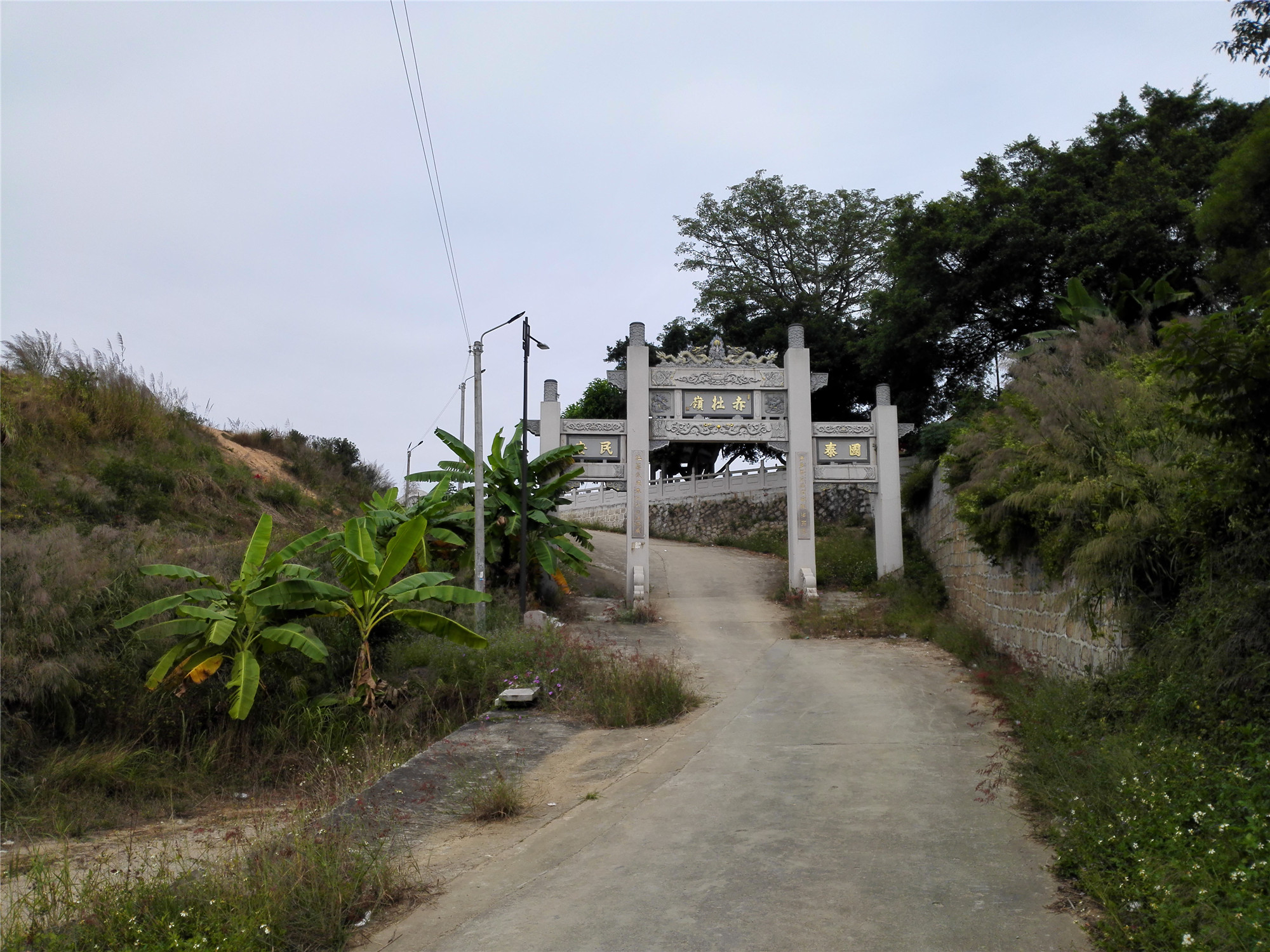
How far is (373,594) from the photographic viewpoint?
1108 centimetres

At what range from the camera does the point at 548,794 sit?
290 inches

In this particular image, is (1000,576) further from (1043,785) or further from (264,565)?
(264,565)

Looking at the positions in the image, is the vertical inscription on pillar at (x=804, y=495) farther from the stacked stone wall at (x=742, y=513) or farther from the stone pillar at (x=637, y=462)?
the stacked stone wall at (x=742, y=513)

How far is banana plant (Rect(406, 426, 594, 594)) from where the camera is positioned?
680 inches

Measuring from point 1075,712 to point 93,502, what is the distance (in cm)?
1677

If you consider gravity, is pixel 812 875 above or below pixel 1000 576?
below

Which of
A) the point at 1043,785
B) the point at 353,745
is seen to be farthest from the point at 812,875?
the point at 353,745

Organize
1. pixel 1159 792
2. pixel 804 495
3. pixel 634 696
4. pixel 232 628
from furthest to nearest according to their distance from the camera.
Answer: pixel 804 495 → pixel 232 628 → pixel 634 696 → pixel 1159 792

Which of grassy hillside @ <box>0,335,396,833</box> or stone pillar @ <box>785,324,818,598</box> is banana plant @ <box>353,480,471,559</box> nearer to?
grassy hillside @ <box>0,335,396,833</box>

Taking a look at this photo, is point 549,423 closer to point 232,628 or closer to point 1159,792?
point 232,628

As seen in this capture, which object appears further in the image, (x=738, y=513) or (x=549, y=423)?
(x=738, y=513)

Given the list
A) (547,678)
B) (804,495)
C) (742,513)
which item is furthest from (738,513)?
(547,678)

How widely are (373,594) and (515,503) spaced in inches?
258

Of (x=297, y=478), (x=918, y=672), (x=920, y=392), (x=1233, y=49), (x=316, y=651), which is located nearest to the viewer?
(x=316, y=651)
